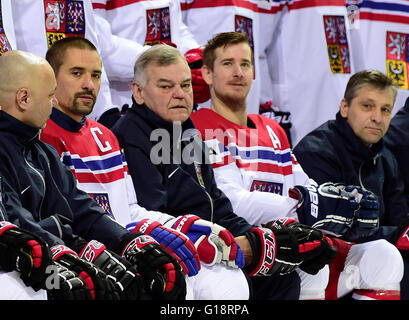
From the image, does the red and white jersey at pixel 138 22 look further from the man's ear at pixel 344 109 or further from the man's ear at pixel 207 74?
the man's ear at pixel 344 109

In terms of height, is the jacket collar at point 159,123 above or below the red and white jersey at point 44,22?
below

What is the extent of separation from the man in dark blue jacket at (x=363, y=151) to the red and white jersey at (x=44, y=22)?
113 centimetres

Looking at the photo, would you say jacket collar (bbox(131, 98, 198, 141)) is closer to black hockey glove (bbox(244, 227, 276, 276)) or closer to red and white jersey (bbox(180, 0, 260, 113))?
black hockey glove (bbox(244, 227, 276, 276))

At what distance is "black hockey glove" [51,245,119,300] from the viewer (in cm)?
204

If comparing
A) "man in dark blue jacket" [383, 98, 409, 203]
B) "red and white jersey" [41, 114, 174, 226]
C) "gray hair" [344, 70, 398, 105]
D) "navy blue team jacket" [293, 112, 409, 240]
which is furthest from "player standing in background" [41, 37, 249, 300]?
"man in dark blue jacket" [383, 98, 409, 203]

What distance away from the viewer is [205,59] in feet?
10.9

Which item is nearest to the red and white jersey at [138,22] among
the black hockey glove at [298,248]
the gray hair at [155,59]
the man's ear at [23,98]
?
the gray hair at [155,59]

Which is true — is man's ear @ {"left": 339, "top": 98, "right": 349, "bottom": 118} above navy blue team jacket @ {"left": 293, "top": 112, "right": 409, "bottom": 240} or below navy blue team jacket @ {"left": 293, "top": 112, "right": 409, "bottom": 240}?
above

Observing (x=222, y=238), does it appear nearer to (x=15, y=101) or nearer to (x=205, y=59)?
(x=15, y=101)

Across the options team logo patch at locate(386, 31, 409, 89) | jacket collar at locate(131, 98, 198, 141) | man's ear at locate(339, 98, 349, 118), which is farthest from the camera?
team logo patch at locate(386, 31, 409, 89)

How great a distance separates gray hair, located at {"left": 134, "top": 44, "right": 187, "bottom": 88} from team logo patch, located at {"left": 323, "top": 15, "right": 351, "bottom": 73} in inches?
76.6

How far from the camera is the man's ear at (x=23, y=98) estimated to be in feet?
7.53

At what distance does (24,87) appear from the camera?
2309mm
